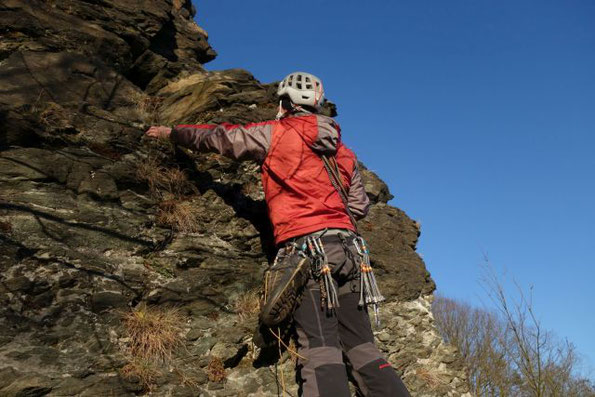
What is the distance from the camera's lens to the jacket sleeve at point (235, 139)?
4.43 m

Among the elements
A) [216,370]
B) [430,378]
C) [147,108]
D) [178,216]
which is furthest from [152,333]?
[147,108]

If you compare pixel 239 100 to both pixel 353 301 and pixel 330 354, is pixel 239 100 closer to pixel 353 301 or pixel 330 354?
pixel 353 301

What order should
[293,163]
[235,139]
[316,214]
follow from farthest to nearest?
[235,139] < [293,163] < [316,214]

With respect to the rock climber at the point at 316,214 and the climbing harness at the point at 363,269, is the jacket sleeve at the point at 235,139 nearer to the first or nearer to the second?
the rock climber at the point at 316,214

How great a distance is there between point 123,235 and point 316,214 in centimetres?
198

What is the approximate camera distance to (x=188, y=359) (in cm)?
392

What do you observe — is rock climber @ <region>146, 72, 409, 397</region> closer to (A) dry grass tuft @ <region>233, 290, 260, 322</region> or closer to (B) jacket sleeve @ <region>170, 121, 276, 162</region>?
(B) jacket sleeve @ <region>170, 121, 276, 162</region>

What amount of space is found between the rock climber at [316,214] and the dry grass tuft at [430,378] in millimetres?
1520

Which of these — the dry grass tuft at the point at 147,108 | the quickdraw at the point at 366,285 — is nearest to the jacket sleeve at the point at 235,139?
the quickdraw at the point at 366,285

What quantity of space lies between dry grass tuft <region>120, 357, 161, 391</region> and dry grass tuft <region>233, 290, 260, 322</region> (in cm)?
104

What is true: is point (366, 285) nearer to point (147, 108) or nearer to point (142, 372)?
point (142, 372)

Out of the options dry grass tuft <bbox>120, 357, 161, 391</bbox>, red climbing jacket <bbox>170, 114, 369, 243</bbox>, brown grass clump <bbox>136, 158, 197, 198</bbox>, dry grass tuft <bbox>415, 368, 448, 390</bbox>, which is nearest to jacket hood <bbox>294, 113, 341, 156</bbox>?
red climbing jacket <bbox>170, 114, 369, 243</bbox>

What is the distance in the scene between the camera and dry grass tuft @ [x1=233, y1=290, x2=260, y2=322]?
451 centimetres

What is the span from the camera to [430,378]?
17.2 ft
